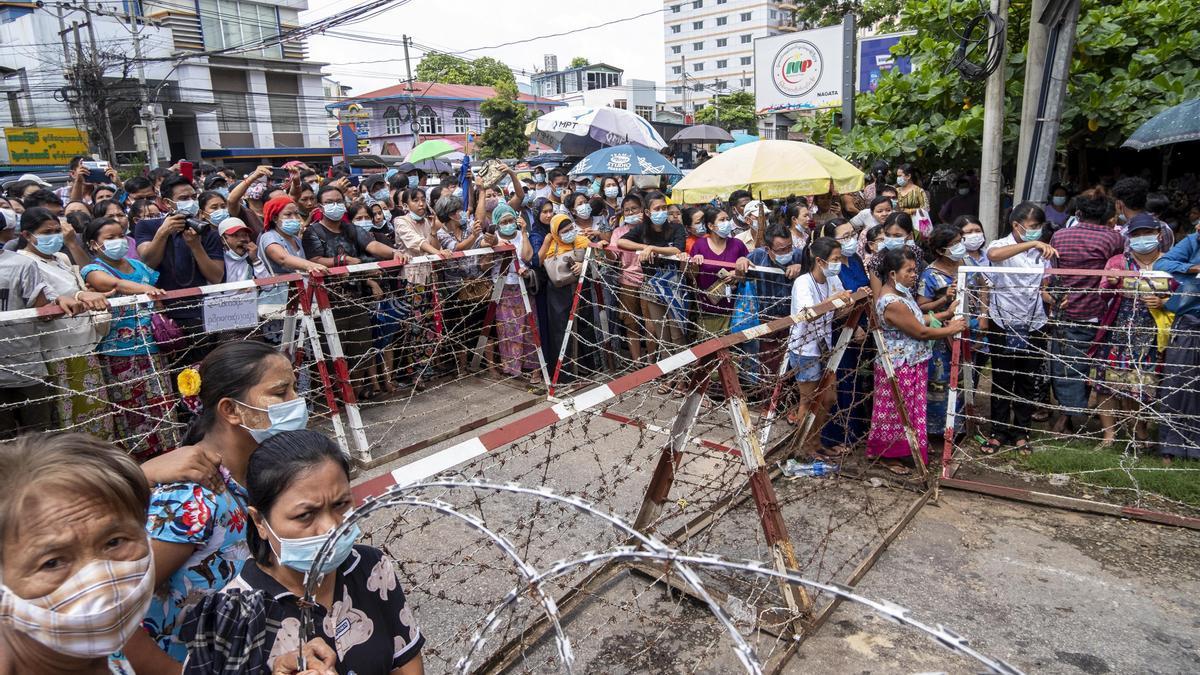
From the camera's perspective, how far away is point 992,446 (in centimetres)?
561

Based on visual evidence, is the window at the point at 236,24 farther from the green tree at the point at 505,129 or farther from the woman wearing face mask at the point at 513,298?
the woman wearing face mask at the point at 513,298

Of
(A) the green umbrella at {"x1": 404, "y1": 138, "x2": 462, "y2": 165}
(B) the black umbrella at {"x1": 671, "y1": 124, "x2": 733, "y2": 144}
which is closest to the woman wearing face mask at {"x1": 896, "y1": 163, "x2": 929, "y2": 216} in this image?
(A) the green umbrella at {"x1": 404, "y1": 138, "x2": 462, "y2": 165}

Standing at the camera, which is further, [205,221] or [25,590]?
[205,221]

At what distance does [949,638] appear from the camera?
142cm

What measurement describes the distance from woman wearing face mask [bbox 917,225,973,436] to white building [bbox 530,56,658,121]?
47.2 metres

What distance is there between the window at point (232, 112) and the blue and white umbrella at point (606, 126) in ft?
112

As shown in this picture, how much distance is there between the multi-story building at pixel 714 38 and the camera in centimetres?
8506

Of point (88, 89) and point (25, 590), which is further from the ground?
point (88, 89)

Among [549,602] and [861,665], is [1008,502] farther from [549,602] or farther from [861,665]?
[549,602]

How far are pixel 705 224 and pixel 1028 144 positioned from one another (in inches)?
149

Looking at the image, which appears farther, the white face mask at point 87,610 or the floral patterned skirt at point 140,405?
the floral patterned skirt at point 140,405

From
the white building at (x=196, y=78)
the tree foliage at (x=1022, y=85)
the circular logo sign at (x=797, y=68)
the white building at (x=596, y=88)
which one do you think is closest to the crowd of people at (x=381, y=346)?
the tree foliage at (x=1022, y=85)

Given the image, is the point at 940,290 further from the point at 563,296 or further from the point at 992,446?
the point at 563,296

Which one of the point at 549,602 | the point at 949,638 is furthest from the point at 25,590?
the point at 949,638
